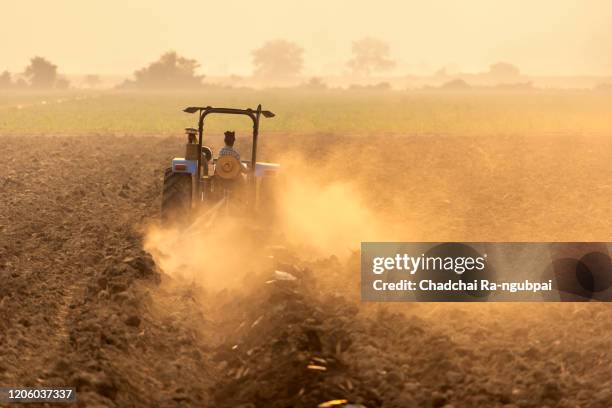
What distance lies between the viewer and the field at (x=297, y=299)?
235 inches

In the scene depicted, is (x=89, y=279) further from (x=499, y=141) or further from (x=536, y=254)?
(x=499, y=141)

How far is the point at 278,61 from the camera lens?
142 m

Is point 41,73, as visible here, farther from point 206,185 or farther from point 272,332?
point 272,332

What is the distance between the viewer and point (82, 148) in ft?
75.6

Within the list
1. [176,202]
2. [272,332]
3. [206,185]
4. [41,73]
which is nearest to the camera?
[272,332]

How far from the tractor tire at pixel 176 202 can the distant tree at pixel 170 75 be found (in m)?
71.4

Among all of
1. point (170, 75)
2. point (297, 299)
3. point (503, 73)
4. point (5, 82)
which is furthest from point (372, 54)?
point (297, 299)

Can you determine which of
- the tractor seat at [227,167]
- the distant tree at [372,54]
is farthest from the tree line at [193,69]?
the tractor seat at [227,167]

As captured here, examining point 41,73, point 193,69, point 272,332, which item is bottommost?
point 272,332

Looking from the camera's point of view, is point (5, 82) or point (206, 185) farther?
point (5, 82)

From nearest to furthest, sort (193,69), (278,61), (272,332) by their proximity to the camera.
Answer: (272,332)
(193,69)
(278,61)

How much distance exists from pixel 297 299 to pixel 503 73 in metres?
133

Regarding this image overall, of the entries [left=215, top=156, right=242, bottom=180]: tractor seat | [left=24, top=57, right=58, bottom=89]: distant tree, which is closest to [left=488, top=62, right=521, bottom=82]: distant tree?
[left=24, top=57, right=58, bottom=89]: distant tree

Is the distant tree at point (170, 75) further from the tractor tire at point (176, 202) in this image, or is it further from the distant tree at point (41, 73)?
the tractor tire at point (176, 202)
